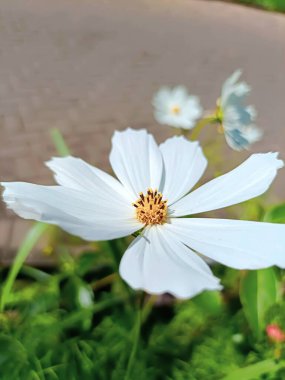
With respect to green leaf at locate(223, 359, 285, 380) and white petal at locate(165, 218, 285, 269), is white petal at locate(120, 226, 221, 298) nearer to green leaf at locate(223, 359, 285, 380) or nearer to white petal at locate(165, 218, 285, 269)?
white petal at locate(165, 218, 285, 269)

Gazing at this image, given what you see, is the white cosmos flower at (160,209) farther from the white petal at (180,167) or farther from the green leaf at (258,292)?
the green leaf at (258,292)

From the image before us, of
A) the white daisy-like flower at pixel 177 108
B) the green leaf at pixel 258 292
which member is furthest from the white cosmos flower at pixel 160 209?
the white daisy-like flower at pixel 177 108

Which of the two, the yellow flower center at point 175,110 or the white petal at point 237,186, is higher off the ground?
the white petal at point 237,186

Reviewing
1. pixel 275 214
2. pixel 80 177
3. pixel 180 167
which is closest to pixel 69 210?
pixel 80 177

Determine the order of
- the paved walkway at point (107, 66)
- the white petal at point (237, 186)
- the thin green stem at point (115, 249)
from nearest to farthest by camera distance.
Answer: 1. the white petal at point (237, 186)
2. the thin green stem at point (115, 249)
3. the paved walkway at point (107, 66)

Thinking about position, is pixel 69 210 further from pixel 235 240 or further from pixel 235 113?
pixel 235 113

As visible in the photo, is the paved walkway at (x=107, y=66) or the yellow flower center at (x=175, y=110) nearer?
the yellow flower center at (x=175, y=110)

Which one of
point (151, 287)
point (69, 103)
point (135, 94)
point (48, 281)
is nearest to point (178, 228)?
point (151, 287)
